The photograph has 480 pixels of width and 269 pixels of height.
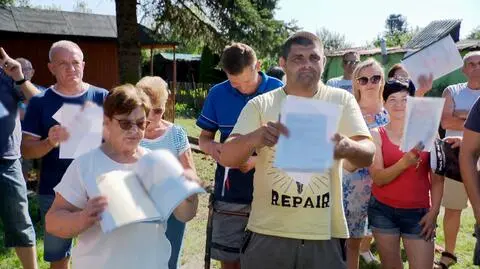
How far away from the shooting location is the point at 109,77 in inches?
672

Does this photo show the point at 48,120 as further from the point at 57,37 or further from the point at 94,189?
the point at 57,37

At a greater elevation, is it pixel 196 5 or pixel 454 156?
pixel 196 5

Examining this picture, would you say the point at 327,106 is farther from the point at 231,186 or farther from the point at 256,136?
the point at 231,186

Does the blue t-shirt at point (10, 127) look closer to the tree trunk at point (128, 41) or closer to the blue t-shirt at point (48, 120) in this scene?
the blue t-shirt at point (48, 120)

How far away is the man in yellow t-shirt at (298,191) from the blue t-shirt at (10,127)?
1.91m

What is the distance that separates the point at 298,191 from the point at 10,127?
2335 mm

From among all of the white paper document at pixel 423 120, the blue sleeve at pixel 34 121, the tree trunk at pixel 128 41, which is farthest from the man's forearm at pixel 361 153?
the tree trunk at pixel 128 41

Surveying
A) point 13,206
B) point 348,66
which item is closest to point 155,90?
point 13,206

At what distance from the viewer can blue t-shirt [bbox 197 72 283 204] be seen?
3.29m

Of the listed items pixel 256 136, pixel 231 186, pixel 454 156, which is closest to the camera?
pixel 256 136

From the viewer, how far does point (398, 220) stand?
3137 mm

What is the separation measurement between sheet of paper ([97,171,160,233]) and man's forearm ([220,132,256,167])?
0.52 m

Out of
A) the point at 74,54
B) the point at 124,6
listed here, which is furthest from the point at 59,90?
the point at 124,6

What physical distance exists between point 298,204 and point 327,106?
57 cm
